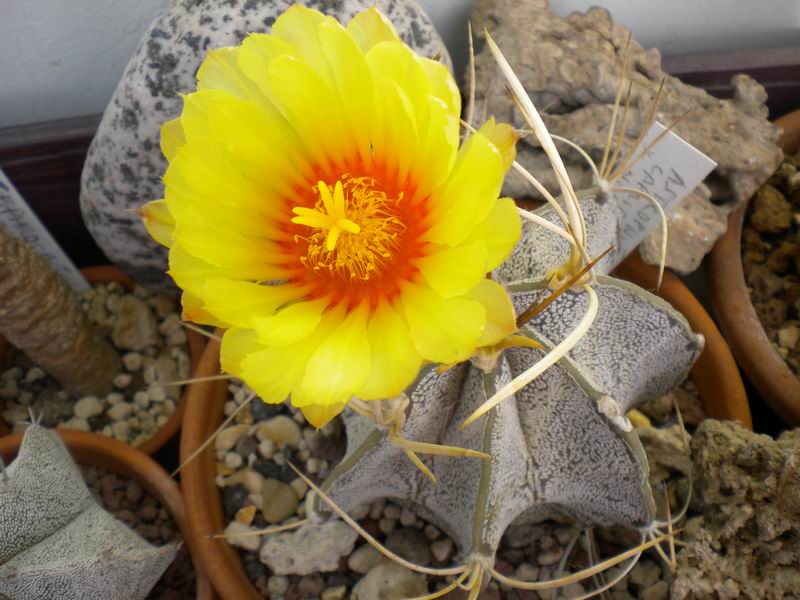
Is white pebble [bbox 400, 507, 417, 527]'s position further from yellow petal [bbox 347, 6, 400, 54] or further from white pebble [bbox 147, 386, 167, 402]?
yellow petal [bbox 347, 6, 400, 54]

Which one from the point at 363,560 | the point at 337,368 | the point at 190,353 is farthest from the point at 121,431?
the point at 337,368

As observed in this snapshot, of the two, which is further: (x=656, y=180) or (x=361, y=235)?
(x=656, y=180)

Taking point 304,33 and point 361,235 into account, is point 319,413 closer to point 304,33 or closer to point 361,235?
point 361,235

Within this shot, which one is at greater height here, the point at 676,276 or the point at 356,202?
the point at 356,202

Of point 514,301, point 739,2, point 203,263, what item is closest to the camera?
point 203,263

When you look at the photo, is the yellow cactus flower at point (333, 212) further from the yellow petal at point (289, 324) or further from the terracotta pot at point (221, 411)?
the terracotta pot at point (221, 411)

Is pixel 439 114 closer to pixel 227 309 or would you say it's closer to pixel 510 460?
pixel 227 309

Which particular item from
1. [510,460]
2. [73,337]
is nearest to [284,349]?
[510,460]
